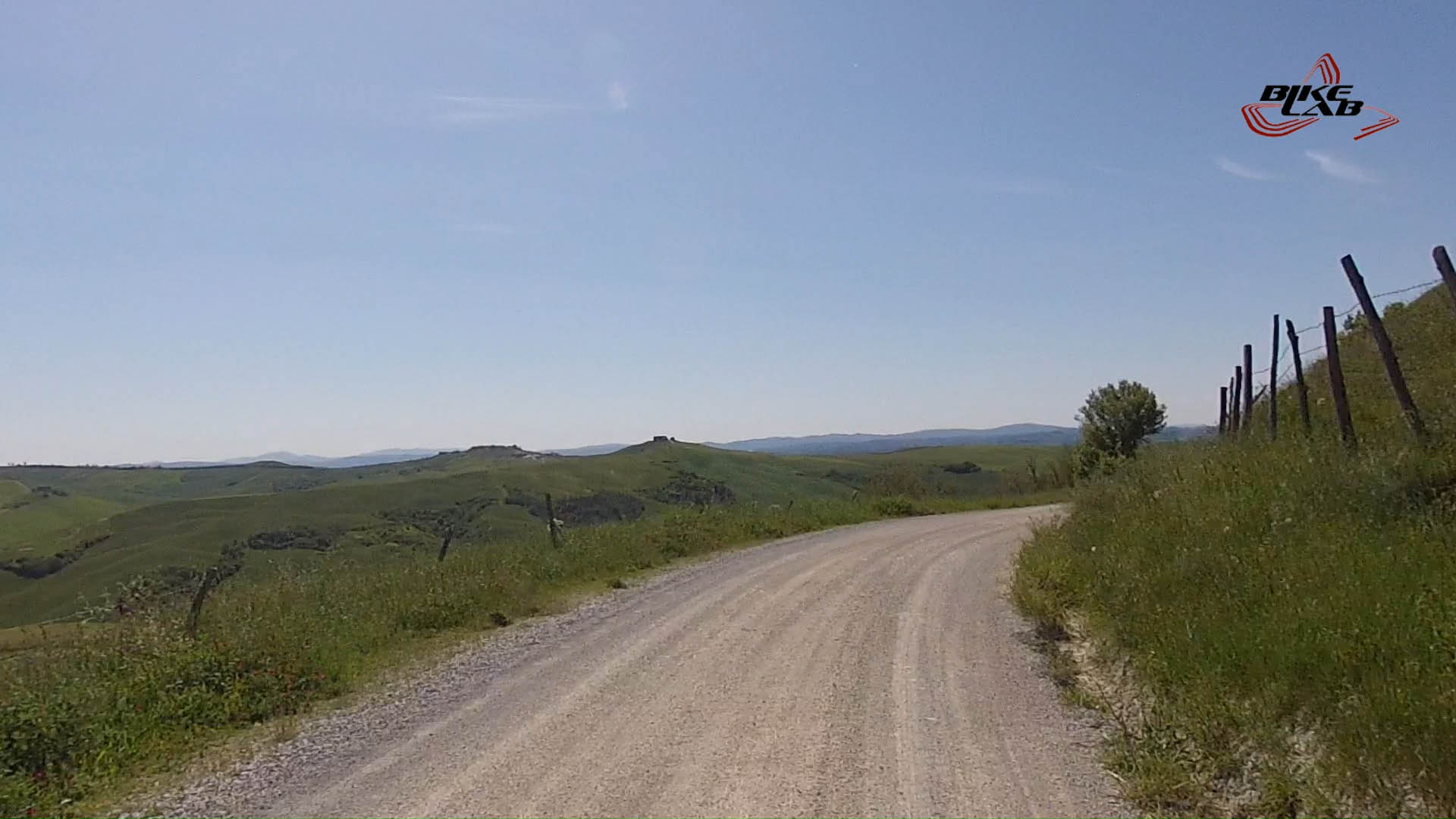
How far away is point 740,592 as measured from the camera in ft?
45.1

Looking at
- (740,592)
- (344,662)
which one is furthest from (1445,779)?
(740,592)

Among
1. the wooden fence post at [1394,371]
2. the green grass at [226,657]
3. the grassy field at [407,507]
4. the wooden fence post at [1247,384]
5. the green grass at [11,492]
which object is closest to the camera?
the green grass at [226,657]

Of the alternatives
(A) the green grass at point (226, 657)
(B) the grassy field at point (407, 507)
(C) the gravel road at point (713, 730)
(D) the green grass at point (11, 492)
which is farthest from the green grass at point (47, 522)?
(C) the gravel road at point (713, 730)

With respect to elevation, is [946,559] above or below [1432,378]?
below

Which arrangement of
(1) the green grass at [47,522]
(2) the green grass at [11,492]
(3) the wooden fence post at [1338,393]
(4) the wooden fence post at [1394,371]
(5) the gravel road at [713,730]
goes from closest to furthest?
(5) the gravel road at [713,730] < (4) the wooden fence post at [1394,371] < (3) the wooden fence post at [1338,393] < (1) the green grass at [47,522] < (2) the green grass at [11,492]

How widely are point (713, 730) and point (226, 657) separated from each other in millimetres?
5075

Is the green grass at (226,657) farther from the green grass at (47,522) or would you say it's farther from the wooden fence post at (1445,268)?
the green grass at (47,522)

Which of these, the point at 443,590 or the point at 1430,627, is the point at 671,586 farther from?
the point at 1430,627

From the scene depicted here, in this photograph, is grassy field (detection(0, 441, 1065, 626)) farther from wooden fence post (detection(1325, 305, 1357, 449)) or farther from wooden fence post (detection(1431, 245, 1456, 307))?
wooden fence post (detection(1431, 245, 1456, 307))

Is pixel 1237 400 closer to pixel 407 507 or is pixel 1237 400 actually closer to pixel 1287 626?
pixel 1287 626

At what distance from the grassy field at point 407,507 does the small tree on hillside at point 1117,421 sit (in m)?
2.84

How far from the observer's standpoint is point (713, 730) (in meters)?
6.59

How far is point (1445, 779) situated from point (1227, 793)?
1225 mm

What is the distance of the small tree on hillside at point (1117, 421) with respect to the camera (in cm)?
3894
